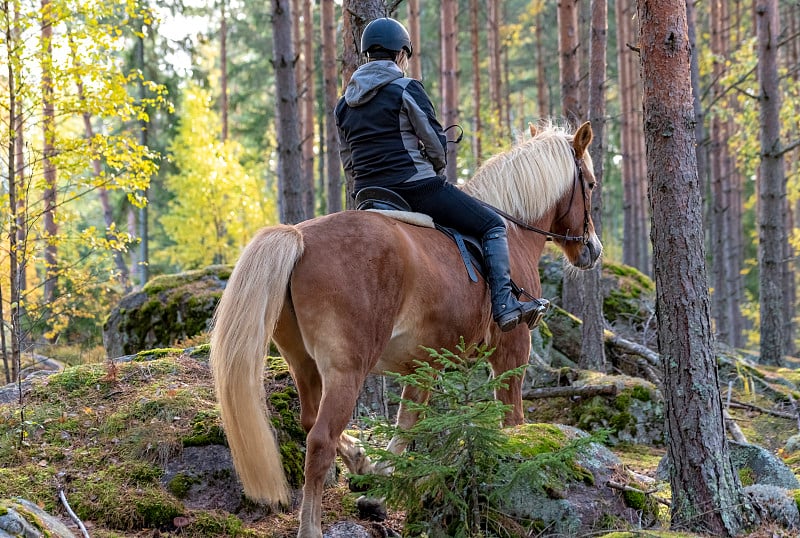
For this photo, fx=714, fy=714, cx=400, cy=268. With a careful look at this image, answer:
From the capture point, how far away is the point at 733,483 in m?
4.22

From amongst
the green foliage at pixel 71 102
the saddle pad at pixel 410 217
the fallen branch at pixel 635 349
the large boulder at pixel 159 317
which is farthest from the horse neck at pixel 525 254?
the green foliage at pixel 71 102

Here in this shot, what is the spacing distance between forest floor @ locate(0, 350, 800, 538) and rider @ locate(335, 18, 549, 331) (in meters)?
1.89

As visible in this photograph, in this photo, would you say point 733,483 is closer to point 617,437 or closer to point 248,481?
point 248,481

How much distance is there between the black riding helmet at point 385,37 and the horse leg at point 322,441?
2.39 m

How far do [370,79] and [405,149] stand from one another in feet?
1.78

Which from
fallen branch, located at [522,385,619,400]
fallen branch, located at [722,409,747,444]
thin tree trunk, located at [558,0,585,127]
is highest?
thin tree trunk, located at [558,0,585,127]

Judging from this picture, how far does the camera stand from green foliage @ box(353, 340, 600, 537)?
3.50 m

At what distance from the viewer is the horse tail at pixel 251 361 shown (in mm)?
4062

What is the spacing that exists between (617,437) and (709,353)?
14.8 feet

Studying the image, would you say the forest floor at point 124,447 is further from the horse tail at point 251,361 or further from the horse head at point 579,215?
the horse head at point 579,215

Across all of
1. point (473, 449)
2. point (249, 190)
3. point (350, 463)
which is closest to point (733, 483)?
point (473, 449)

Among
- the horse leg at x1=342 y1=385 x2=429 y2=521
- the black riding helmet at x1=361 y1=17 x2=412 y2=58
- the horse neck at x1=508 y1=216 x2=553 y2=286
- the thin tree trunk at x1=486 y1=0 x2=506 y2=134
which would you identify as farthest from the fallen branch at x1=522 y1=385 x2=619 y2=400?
the thin tree trunk at x1=486 y1=0 x2=506 y2=134

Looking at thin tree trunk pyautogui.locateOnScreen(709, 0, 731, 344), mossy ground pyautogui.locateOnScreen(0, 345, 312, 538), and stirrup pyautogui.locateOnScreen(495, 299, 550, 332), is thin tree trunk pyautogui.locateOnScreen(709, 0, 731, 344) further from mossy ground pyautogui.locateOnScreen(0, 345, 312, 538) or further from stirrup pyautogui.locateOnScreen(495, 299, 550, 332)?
mossy ground pyautogui.locateOnScreen(0, 345, 312, 538)

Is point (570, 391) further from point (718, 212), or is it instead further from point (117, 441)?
point (718, 212)
